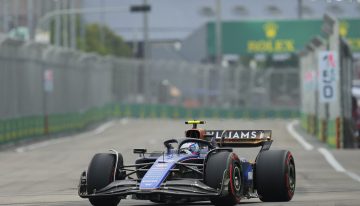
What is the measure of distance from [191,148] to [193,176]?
56 centimetres

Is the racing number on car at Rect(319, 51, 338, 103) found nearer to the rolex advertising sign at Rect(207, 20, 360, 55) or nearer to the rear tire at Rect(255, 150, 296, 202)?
the rear tire at Rect(255, 150, 296, 202)

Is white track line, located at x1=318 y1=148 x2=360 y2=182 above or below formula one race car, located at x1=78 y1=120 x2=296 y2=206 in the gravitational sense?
below

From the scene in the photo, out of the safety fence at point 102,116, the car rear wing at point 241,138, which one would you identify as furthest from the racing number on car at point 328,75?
the car rear wing at point 241,138

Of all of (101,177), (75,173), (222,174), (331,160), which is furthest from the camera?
(331,160)

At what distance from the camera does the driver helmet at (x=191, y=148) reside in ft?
49.0

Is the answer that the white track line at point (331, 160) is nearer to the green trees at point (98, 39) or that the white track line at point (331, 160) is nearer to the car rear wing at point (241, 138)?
the car rear wing at point (241, 138)

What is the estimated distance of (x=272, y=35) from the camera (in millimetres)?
68438

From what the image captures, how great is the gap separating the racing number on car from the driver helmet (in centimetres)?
2001

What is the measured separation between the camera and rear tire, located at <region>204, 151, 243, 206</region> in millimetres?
13922

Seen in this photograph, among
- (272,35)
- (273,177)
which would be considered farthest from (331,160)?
(272,35)

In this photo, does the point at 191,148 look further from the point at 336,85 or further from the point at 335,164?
the point at 336,85

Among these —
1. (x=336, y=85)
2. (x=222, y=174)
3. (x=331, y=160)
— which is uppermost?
(x=336, y=85)

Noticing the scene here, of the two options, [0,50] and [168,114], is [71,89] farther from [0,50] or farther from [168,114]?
[168,114]

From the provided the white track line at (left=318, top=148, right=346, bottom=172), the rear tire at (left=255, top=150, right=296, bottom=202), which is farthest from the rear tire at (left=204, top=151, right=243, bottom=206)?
the white track line at (left=318, top=148, right=346, bottom=172)
